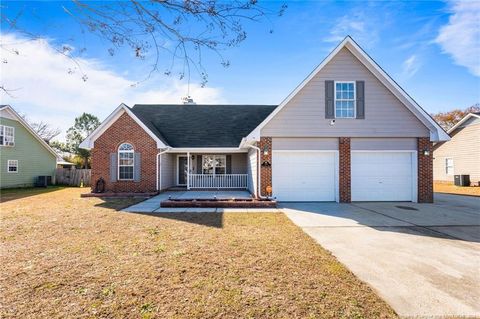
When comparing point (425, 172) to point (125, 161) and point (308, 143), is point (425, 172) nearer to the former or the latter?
point (308, 143)

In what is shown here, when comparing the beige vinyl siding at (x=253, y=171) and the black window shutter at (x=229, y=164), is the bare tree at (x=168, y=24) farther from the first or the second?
Result: the black window shutter at (x=229, y=164)

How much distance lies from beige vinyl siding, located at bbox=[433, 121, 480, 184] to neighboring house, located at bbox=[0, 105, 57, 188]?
36485 millimetres

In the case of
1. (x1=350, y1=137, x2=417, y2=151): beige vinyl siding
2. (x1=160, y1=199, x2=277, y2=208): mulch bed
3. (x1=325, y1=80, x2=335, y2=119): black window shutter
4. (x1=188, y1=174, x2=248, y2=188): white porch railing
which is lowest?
(x1=160, y1=199, x2=277, y2=208): mulch bed

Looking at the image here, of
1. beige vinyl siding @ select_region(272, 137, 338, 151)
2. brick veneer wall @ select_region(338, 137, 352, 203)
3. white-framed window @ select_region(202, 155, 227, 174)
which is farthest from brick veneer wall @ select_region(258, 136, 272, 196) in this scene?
white-framed window @ select_region(202, 155, 227, 174)

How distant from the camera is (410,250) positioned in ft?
16.8

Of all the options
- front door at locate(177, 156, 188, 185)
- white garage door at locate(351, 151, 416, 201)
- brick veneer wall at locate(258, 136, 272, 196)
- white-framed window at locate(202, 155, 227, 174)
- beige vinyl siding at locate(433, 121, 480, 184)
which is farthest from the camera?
beige vinyl siding at locate(433, 121, 480, 184)

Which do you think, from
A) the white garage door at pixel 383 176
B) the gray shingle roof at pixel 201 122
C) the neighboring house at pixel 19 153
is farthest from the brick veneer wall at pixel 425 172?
the neighboring house at pixel 19 153

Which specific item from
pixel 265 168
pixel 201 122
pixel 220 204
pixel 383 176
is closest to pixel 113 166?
pixel 201 122

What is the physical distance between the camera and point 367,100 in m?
11.2

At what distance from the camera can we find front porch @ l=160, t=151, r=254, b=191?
52.5 feet

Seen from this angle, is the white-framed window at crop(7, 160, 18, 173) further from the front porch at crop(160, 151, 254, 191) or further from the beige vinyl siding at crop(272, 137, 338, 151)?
the beige vinyl siding at crop(272, 137, 338, 151)

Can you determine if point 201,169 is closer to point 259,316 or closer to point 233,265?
point 233,265

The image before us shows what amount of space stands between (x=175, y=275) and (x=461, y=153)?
27.0 m

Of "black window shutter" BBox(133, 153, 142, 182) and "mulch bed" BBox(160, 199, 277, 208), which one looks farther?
"black window shutter" BBox(133, 153, 142, 182)
